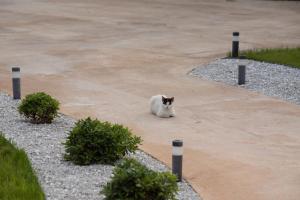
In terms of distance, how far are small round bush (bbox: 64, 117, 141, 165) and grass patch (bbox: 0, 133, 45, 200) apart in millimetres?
688

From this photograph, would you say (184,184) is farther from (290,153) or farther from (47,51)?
(47,51)

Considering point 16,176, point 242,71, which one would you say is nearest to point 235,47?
point 242,71

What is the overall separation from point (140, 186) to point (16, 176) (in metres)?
1.97

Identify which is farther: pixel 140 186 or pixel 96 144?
pixel 96 144

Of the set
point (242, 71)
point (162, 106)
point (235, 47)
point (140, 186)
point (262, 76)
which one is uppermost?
point (235, 47)

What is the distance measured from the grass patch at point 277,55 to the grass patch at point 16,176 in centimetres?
984

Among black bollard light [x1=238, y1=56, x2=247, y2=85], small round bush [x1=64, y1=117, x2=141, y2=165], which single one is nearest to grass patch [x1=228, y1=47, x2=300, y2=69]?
black bollard light [x1=238, y1=56, x2=247, y2=85]

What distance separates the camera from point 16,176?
9.12 meters

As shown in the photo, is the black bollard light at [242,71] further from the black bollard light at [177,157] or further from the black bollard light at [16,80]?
the black bollard light at [177,157]

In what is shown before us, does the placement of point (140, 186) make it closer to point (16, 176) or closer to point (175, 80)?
point (16, 176)

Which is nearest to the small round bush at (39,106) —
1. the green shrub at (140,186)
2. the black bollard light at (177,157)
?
the black bollard light at (177,157)

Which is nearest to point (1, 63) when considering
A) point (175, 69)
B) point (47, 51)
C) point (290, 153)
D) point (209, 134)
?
point (47, 51)

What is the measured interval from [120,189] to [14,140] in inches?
145

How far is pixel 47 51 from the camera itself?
21.1 meters
